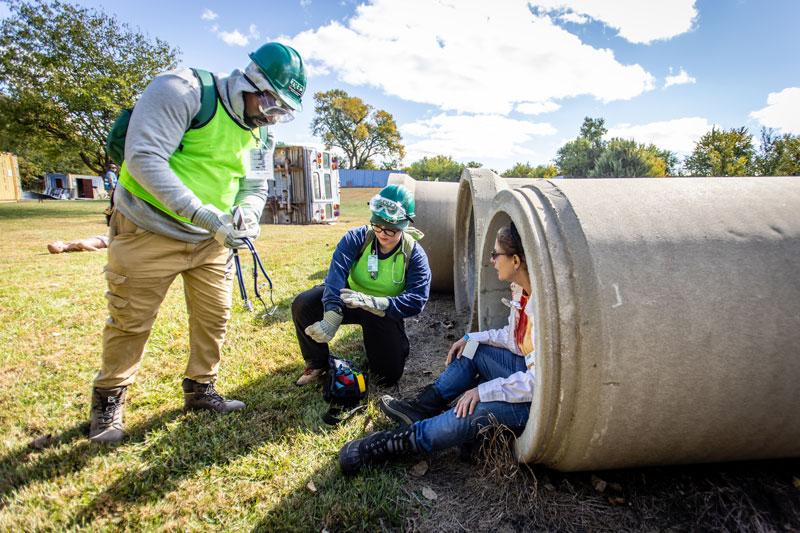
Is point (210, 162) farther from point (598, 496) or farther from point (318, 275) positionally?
point (318, 275)

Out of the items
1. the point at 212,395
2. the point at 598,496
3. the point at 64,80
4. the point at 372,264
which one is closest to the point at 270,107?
the point at 372,264

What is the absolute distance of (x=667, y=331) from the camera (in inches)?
79.0

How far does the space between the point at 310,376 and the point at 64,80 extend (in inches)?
1050

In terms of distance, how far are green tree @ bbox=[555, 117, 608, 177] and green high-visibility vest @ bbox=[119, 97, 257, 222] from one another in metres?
38.3

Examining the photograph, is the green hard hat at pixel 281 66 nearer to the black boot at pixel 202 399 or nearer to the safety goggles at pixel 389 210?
the safety goggles at pixel 389 210

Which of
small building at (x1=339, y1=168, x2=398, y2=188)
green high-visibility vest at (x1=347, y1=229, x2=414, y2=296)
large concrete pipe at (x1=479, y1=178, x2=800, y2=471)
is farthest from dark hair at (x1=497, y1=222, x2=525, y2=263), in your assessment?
small building at (x1=339, y1=168, x2=398, y2=188)

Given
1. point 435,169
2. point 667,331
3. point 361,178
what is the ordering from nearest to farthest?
point 667,331, point 361,178, point 435,169

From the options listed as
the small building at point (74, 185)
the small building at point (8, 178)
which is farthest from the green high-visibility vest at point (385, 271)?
the small building at point (74, 185)

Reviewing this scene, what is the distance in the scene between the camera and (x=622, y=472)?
8.54ft

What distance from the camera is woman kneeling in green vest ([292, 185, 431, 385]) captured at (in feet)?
11.7

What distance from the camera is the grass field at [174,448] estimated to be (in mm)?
2340

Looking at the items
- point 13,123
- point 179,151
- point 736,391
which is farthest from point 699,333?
point 13,123

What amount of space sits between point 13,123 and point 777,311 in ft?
96.3

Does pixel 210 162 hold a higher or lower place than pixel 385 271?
higher
